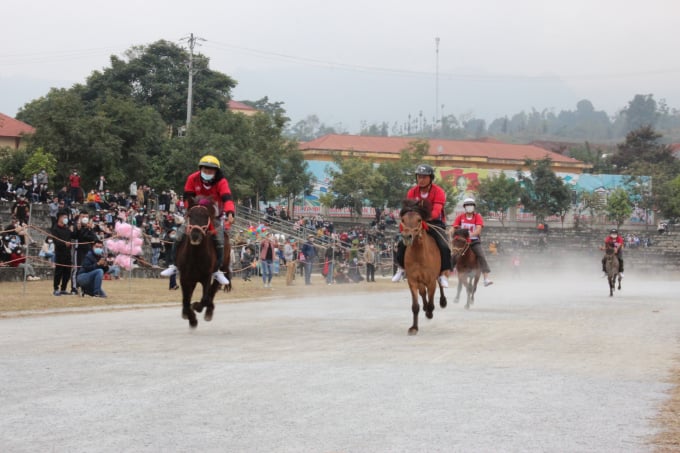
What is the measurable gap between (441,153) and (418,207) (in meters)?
93.0

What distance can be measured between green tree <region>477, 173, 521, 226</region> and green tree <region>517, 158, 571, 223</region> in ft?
6.62

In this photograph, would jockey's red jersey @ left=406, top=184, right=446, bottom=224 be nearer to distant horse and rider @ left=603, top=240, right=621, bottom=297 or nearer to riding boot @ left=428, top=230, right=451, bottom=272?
riding boot @ left=428, top=230, right=451, bottom=272

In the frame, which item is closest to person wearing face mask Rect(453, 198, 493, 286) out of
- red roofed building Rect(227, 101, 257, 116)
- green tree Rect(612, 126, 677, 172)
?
red roofed building Rect(227, 101, 257, 116)

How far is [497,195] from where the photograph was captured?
3661 inches

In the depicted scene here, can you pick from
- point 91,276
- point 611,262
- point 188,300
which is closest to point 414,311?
point 188,300

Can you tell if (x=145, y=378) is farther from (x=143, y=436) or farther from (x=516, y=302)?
(x=516, y=302)

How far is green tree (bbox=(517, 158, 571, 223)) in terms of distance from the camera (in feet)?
311

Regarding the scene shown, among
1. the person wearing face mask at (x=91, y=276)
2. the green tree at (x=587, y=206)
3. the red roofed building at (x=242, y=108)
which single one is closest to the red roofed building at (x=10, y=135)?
the red roofed building at (x=242, y=108)

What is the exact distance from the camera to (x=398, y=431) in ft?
24.8

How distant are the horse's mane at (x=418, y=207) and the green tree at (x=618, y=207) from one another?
8209 cm

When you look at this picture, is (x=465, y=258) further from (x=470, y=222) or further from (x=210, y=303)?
(x=210, y=303)

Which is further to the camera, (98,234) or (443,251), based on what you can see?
(98,234)

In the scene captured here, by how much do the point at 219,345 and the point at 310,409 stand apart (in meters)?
5.26

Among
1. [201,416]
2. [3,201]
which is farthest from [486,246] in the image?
[201,416]
